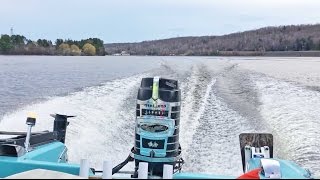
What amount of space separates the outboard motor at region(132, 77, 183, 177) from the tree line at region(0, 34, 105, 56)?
209ft

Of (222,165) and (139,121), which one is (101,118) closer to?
(222,165)

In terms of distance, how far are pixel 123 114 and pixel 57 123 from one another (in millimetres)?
4070

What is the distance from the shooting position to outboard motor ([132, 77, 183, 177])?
433 cm

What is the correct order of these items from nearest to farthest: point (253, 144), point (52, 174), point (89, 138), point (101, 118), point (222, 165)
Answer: point (52, 174) < point (253, 144) < point (222, 165) < point (89, 138) < point (101, 118)

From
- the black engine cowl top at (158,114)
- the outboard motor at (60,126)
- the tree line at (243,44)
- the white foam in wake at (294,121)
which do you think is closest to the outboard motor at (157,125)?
the black engine cowl top at (158,114)

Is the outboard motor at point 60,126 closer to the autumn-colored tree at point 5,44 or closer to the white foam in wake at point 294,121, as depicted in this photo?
the white foam in wake at point 294,121

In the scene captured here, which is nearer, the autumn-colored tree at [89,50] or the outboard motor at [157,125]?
the outboard motor at [157,125]

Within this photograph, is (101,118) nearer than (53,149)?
No

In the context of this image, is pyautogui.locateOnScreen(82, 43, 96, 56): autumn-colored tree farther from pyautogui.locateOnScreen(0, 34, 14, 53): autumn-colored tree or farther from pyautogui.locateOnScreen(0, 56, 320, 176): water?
pyautogui.locateOnScreen(0, 56, 320, 176): water

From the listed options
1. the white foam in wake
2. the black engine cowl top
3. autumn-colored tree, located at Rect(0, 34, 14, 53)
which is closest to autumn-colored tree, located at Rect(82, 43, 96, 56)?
autumn-colored tree, located at Rect(0, 34, 14, 53)

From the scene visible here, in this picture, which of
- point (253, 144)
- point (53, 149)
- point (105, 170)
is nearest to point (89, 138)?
point (53, 149)

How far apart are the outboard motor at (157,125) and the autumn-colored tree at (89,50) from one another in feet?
220

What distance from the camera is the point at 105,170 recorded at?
98.6 inches

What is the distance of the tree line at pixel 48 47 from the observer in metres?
66.4
